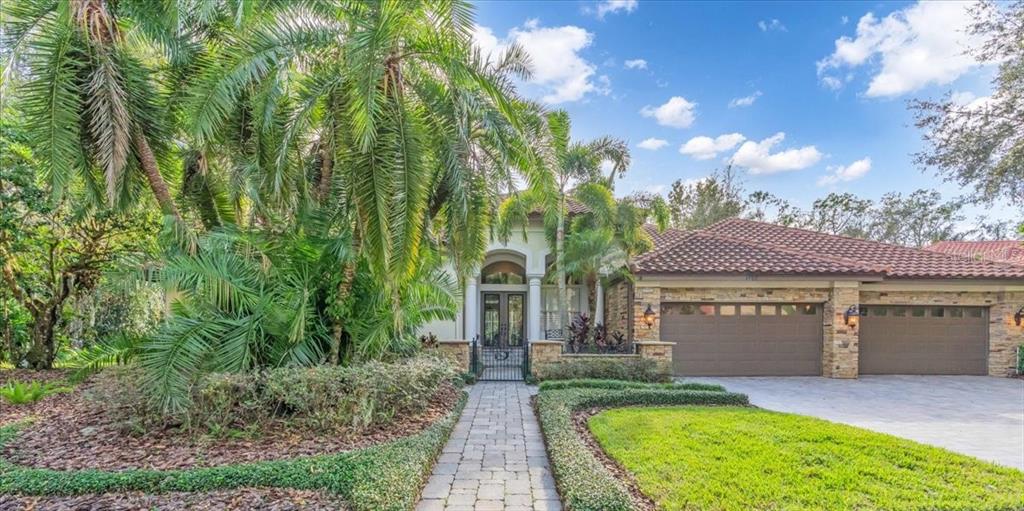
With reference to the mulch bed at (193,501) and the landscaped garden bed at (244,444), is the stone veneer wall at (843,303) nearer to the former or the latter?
the landscaped garden bed at (244,444)

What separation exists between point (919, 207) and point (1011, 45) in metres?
31.4

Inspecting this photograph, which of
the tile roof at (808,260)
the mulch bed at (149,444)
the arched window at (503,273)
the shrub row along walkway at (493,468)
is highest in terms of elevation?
the tile roof at (808,260)

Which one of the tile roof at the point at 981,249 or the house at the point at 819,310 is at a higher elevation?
the tile roof at the point at 981,249

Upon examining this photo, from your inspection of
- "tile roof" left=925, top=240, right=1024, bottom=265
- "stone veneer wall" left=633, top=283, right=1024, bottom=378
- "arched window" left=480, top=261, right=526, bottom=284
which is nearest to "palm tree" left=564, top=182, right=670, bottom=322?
"stone veneer wall" left=633, top=283, right=1024, bottom=378

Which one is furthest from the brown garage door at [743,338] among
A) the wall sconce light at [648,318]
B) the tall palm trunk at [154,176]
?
the tall palm trunk at [154,176]

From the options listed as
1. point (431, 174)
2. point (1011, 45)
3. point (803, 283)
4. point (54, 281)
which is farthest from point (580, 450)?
point (1011, 45)

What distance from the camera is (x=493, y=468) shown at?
18.0ft

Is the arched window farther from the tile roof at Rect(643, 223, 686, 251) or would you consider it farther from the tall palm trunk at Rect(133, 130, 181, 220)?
the tall palm trunk at Rect(133, 130, 181, 220)

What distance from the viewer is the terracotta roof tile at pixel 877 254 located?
43.9 feet

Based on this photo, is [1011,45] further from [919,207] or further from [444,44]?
[919,207]

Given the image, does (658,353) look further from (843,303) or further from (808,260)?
(843,303)

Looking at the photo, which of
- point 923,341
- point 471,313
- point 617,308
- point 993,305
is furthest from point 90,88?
point 993,305

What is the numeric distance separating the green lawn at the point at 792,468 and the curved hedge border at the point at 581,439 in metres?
0.42

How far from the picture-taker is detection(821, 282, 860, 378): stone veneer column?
12844 millimetres
